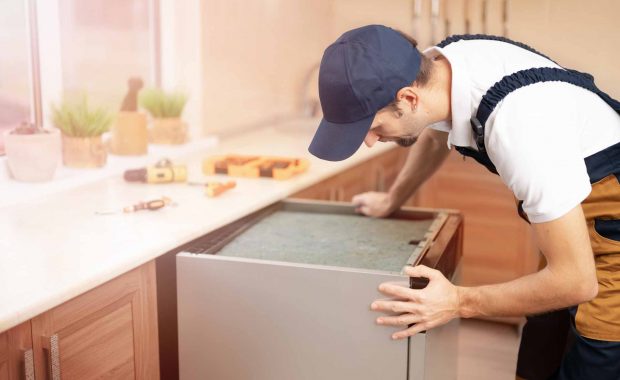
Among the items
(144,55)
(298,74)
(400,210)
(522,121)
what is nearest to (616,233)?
(522,121)

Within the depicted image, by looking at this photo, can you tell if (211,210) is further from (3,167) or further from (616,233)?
(616,233)

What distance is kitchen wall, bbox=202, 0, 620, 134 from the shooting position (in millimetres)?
2754

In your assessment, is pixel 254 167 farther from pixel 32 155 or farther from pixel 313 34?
pixel 313 34

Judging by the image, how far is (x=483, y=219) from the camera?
320 centimetres

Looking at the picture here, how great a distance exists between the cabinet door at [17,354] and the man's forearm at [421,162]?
38.8 inches

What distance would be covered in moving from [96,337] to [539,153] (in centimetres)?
80

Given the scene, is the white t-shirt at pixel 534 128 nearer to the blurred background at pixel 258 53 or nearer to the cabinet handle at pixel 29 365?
the cabinet handle at pixel 29 365

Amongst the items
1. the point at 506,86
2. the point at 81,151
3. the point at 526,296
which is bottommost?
the point at 526,296

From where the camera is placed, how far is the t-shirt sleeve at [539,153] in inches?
47.0

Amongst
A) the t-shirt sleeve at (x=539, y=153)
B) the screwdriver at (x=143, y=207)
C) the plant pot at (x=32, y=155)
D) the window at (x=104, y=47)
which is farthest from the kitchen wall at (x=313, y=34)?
the t-shirt sleeve at (x=539, y=153)

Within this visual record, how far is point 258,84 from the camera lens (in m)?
3.05

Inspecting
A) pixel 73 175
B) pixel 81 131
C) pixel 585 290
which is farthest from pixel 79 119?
pixel 585 290

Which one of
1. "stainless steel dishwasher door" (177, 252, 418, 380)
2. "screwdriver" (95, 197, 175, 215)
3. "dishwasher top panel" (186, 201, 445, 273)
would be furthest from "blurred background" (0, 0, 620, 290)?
"stainless steel dishwasher door" (177, 252, 418, 380)

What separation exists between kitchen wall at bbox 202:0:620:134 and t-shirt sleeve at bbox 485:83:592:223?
1587 millimetres
